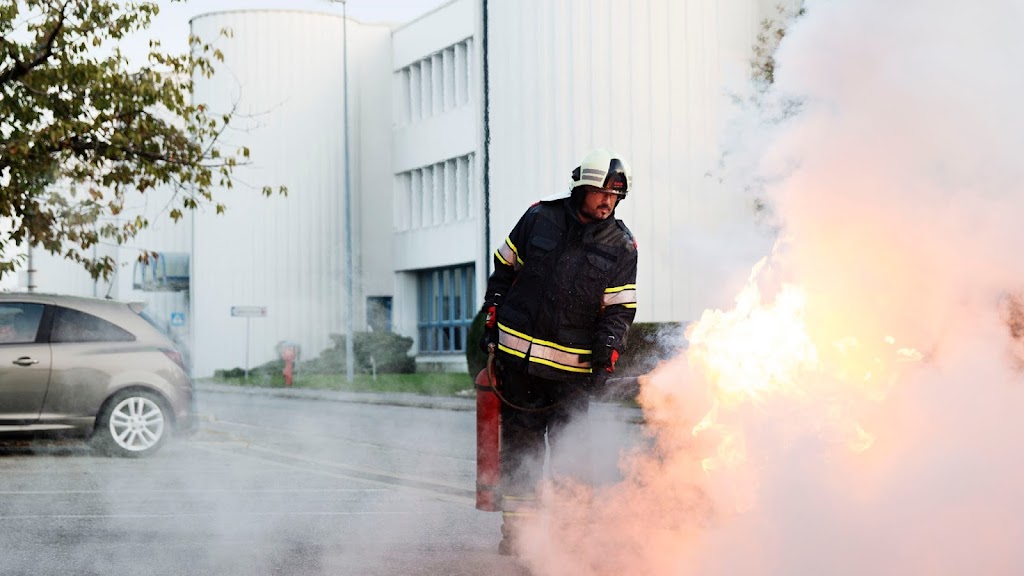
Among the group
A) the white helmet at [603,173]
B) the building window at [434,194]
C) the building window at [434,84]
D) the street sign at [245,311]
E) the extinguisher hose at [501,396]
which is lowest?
the extinguisher hose at [501,396]

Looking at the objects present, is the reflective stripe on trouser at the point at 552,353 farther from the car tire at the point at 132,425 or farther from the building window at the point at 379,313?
the building window at the point at 379,313

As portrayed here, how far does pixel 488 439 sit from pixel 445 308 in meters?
37.1

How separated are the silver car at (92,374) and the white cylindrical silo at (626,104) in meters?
7.43

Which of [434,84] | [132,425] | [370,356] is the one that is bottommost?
[132,425]

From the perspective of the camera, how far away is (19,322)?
506 inches

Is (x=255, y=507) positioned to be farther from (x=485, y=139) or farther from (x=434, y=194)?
(x=434, y=194)

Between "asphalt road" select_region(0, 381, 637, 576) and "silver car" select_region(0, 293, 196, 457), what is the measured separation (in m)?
0.33

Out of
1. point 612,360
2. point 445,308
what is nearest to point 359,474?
point 612,360

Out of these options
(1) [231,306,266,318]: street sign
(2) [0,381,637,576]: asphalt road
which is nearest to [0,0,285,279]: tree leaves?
(2) [0,381,637,576]: asphalt road

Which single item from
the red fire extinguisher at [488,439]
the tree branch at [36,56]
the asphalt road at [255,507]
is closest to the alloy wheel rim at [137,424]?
the asphalt road at [255,507]

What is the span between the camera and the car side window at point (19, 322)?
12.8 m

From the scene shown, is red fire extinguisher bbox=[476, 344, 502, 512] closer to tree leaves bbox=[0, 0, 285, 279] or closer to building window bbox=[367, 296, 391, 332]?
tree leaves bbox=[0, 0, 285, 279]

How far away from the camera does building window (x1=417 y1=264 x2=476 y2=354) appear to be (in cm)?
4253

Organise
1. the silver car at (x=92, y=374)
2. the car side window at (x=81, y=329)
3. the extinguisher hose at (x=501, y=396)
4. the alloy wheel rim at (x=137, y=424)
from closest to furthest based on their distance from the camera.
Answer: the extinguisher hose at (x=501, y=396) → the silver car at (x=92, y=374) → the car side window at (x=81, y=329) → the alloy wheel rim at (x=137, y=424)
